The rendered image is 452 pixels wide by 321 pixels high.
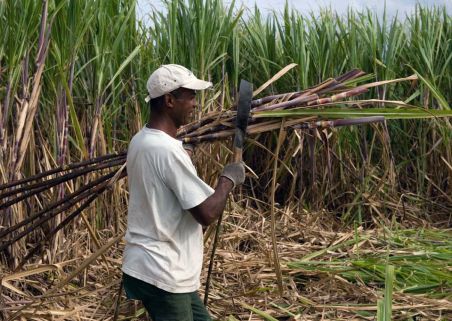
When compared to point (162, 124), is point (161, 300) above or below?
below

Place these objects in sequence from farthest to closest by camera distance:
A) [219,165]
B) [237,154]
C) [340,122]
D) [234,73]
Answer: [234,73]
[219,165]
[340,122]
[237,154]

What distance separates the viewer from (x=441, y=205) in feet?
18.0

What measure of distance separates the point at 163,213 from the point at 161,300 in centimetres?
26

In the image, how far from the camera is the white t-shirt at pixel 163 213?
2.09 meters

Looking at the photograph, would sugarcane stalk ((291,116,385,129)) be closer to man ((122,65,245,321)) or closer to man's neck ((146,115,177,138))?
man ((122,65,245,321))

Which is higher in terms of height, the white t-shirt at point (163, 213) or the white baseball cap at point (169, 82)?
the white baseball cap at point (169, 82)

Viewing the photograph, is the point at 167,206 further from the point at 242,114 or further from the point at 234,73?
the point at 234,73

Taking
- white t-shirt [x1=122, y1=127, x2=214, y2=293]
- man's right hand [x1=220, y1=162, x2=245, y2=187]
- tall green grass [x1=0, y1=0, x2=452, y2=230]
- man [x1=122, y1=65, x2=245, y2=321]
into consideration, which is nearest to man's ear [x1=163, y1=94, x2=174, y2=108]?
man [x1=122, y1=65, x2=245, y2=321]

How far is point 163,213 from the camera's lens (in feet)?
7.06

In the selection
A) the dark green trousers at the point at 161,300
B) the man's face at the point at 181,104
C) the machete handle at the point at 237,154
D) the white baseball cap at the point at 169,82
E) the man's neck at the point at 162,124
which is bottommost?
the dark green trousers at the point at 161,300

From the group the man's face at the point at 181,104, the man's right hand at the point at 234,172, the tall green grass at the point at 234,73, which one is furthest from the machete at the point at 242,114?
the tall green grass at the point at 234,73

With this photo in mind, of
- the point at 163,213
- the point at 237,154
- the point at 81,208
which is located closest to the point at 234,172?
the point at 237,154

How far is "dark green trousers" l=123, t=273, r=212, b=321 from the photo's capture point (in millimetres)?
2152

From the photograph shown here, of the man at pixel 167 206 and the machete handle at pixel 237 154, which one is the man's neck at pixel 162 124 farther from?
the machete handle at pixel 237 154
